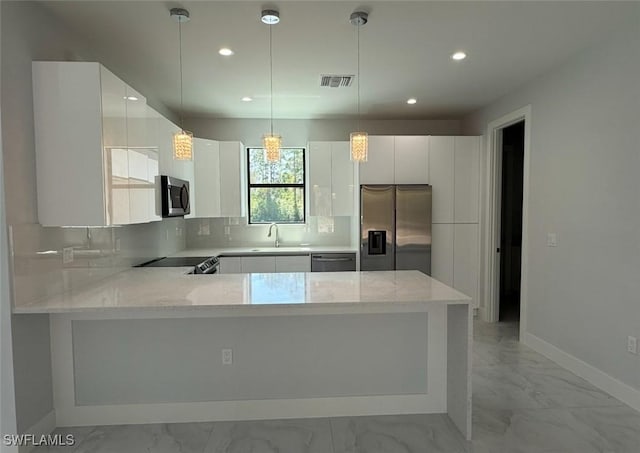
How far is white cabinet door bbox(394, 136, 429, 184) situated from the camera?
475 cm

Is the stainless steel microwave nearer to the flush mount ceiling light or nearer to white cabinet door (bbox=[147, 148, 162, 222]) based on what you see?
white cabinet door (bbox=[147, 148, 162, 222])

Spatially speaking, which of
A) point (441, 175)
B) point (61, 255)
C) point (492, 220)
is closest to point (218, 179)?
point (61, 255)

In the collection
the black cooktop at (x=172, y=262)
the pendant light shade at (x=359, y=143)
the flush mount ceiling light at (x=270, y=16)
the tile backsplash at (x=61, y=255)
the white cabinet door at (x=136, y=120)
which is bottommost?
the black cooktop at (x=172, y=262)

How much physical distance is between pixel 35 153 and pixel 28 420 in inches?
62.3

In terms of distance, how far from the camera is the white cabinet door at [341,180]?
494cm

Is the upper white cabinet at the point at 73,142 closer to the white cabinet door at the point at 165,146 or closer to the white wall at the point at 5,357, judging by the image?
the white wall at the point at 5,357

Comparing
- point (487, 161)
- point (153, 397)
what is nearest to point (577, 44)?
point (487, 161)

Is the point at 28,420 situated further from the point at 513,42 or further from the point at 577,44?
the point at 577,44

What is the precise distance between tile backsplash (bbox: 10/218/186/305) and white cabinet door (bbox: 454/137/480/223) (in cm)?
375

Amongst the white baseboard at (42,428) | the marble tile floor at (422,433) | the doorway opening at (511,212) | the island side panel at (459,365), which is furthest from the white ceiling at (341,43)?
the marble tile floor at (422,433)

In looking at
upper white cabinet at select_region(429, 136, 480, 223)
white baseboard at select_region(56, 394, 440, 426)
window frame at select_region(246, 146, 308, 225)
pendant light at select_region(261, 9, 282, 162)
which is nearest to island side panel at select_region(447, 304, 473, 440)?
white baseboard at select_region(56, 394, 440, 426)

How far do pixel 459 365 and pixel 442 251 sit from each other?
103 inches

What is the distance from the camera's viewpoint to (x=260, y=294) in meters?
2.33

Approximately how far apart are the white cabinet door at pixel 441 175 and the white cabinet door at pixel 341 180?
1.05m
